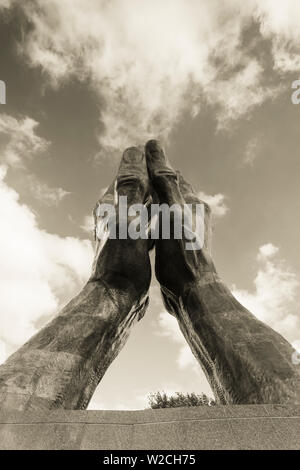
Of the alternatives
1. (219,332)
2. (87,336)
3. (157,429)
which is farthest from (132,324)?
(157,429)

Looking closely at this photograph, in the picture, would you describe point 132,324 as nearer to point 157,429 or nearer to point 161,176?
point 161,176

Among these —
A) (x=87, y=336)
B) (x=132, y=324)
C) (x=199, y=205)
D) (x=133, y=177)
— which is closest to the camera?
(x=87, y=336)

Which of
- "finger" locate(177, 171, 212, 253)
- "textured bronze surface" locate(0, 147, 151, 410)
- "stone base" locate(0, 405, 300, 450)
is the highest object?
"finger" locate(177, 171, 212, 253)

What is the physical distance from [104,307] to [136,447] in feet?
5.00

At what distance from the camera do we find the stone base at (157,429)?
1479mm

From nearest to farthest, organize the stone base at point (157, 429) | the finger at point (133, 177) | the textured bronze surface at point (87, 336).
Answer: the stone base at point (157, 429) → the textured bronze surface at point (87, 336) → the finger at point (133, 177)

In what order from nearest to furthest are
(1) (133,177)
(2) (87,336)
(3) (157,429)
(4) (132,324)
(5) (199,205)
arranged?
(3) (157,429), (2) (87,336), (4) (132,324), (1) (133,177), (5) (199,205)

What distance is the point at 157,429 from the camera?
1.55 meters

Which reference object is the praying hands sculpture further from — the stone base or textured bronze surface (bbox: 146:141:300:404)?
the stone base

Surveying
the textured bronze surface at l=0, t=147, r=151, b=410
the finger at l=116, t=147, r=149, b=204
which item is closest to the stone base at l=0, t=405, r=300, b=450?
the textured bronze surface at l=0, t=147, r=151, b=410

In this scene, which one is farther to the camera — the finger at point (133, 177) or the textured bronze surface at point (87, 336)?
the finger at point (133, 177)

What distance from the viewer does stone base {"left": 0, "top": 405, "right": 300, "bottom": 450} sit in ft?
4.85

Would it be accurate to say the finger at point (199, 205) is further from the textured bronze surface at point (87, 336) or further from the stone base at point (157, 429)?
the stone base at point (157, 429)

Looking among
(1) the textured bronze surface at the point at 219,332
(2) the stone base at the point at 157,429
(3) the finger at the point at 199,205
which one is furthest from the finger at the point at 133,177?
(2) the stone base at the point at 157,429
